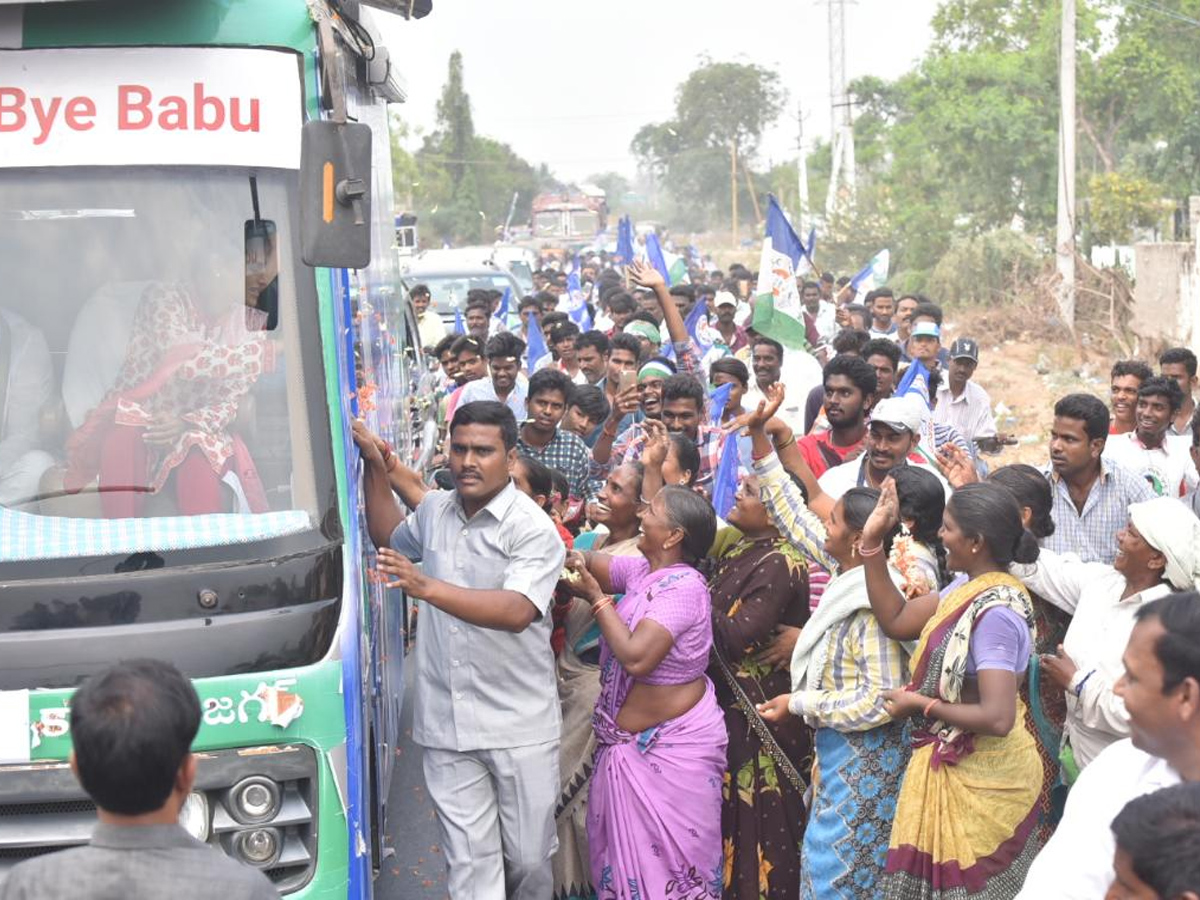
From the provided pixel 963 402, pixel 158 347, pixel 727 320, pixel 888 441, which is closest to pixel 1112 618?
pixel 888 441

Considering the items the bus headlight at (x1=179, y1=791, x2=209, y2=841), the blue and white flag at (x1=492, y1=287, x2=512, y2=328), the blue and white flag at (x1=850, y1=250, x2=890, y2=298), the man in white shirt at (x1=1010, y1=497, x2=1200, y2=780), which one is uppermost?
the blue and white flag at (x1=850, y1=250, x2=890, y2=298)

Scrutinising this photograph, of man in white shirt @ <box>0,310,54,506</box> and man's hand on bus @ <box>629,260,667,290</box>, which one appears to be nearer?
man in white shirt @ <box>0,310,54,506</box>

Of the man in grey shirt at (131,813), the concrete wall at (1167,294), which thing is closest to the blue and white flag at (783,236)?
the man in grey shirt at (131,813)

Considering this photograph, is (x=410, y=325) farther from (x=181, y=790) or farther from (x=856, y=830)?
(x=181, y=790)

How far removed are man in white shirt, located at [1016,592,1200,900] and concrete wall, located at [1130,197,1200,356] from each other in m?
17.4

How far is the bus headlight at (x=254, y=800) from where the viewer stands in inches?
154

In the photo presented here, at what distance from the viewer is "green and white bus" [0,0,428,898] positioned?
397cm

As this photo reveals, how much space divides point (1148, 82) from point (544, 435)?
86.1 ft

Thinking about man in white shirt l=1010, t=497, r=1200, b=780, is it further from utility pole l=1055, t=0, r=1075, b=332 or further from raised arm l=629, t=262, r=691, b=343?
utility pole l=1055, t=0, r=1075, b=332

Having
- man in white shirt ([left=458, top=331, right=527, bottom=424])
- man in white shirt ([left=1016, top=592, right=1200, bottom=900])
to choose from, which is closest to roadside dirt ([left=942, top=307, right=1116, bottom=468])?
man in white shirt ([left=458, top=331, right=527, bottom=424])

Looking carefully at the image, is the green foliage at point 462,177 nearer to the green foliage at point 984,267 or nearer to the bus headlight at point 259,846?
the green foliage at point 984,267

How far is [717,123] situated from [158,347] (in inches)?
3502

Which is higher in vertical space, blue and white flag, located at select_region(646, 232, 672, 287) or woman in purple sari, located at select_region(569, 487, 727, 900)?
blue and white flag, located at select_region(646, 232, 672, 287)

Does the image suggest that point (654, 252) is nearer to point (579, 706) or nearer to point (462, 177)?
point (579, 706)
